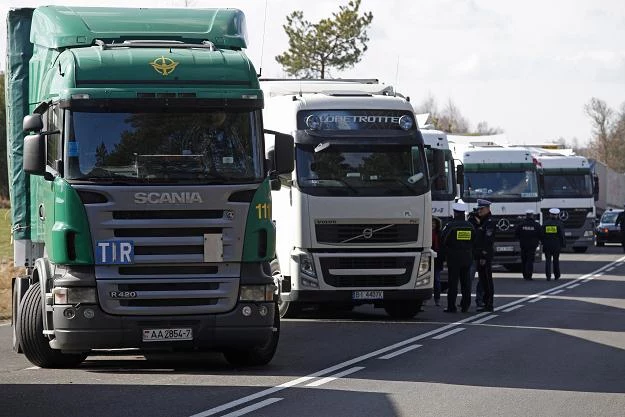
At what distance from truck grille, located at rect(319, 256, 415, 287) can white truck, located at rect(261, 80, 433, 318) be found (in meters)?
0.02

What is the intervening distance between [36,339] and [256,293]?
2387mm

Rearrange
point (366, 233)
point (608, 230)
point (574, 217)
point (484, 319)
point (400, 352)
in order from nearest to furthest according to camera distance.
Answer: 1. point (400, 352)
2. point (366, 233)
3. point (484, 319)
4. point (574, 217)
5. point (608, 230)

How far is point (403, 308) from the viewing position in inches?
857

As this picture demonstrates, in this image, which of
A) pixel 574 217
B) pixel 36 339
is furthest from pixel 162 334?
pixel 574 217

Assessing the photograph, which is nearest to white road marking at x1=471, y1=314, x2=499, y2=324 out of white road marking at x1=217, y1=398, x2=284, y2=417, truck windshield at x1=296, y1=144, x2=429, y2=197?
truck windshield at x1=296, y1=144, x2=429, y2=197

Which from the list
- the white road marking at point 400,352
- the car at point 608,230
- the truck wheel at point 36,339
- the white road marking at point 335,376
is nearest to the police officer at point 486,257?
the white road marking at point 400,352

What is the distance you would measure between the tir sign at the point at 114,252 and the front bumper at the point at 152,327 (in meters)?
0.49

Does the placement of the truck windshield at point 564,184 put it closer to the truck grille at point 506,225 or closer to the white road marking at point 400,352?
the truck grille at point 506,225

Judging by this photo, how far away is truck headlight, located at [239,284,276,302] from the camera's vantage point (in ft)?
45.9

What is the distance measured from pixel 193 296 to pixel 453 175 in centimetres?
1660

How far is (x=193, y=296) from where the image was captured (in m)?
13.8

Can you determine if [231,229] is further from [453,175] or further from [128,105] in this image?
[453,175]

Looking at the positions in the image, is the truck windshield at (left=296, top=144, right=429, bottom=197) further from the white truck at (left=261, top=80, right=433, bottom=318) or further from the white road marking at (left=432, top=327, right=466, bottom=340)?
the white road marking at (left=432, top=327, right=466, bottom=340)

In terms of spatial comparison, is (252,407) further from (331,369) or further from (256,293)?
(331,369)
